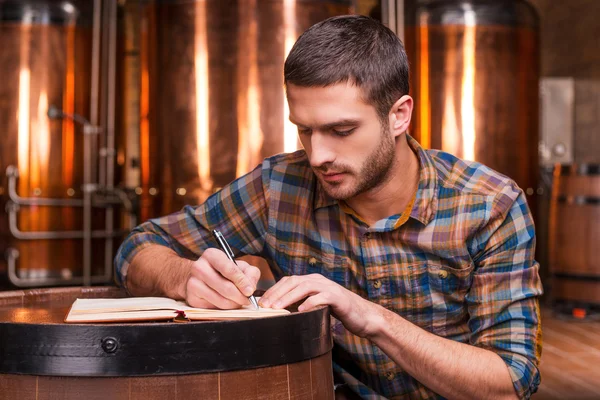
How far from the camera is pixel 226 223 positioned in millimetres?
2145

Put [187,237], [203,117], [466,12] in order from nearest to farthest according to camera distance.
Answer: [187,237]
[203,117]
[466,12]

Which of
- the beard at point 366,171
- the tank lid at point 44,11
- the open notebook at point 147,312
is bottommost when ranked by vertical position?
the open notebook at point 147,312

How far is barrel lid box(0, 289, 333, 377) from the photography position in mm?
1297

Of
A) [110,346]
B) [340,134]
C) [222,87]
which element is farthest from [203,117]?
[110,346]

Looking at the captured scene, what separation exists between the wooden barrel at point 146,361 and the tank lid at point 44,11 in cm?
506

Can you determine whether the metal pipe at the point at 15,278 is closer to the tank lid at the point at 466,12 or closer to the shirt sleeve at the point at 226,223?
the tank lid at the point at 466,12

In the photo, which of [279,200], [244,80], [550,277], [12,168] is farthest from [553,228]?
[279,200]

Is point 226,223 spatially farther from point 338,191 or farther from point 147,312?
point 147,312

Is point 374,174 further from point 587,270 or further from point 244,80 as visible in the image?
point 587,270

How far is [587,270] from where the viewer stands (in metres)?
5.71

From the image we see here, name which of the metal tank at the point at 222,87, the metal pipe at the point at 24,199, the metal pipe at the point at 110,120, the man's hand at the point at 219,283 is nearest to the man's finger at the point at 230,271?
the man's hand at the point at 219,283

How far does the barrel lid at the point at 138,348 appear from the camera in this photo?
4.25 ft

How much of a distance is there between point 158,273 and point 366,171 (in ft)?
1.63

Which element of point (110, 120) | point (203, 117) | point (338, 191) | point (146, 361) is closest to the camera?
point (146, 361)
